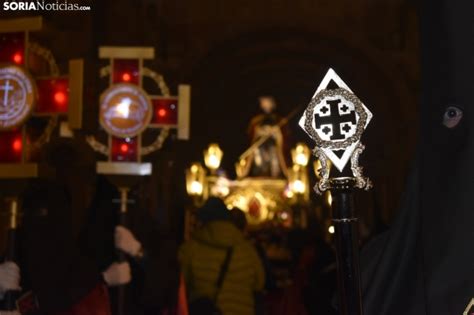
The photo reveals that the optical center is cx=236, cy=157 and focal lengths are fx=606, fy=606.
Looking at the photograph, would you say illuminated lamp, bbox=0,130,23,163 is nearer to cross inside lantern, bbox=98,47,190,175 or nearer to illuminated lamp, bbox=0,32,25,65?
illuminated lamp, bbox=0,32,25,65

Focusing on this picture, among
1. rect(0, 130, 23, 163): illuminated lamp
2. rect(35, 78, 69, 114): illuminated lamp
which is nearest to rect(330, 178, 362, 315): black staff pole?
rect(35, 78, 69, 114): illuminated lamp

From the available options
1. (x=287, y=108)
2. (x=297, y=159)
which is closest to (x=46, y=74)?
(x=297, y=159)

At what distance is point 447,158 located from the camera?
5.35 feet

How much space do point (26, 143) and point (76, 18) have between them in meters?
6.78

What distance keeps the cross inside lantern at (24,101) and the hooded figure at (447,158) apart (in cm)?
279

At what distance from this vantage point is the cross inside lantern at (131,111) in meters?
4.64

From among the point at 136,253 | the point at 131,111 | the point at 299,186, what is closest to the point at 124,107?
the point at 131,111

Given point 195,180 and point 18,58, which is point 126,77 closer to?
point 18,58

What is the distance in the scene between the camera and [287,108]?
24.2 m

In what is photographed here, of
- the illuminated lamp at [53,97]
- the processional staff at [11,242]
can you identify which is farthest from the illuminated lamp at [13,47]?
the processional staff at [11,242]

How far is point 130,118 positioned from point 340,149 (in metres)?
3.02

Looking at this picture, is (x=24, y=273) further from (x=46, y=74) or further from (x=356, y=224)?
(x=356, y=224)

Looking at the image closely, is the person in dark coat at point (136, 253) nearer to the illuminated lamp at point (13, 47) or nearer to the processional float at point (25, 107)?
the processional float at point (25, 107)

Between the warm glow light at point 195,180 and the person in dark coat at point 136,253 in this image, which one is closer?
the person in dark coat at point 136,253
